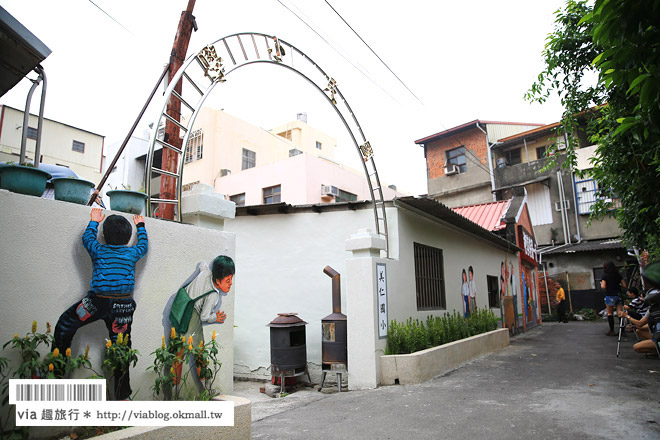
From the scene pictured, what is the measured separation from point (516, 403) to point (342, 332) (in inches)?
112

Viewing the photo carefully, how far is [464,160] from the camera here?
27641mm

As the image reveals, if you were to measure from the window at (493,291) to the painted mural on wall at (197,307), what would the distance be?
11.3 m

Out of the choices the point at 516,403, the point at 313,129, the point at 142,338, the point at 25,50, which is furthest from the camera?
the point at 313,129

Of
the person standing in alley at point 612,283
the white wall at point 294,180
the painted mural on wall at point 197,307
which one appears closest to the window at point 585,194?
the white wall at point 294,180

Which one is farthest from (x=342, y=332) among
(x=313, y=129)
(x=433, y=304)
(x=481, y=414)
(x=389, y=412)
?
(x=313, y=129)

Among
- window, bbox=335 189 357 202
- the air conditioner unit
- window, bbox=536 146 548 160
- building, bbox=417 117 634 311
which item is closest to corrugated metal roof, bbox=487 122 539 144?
building, bbox=417 117 634 311

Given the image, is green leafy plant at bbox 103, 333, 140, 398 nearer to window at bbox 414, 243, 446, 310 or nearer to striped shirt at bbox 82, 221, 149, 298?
striped shirt at bbox 82, 221, 149, 298

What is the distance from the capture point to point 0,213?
3.06m

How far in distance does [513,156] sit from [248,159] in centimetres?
1654

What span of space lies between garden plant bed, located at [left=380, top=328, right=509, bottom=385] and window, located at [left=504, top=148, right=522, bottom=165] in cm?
1968

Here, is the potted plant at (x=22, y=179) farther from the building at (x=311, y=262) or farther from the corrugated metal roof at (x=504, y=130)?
the corrugated metal roof at (x=504, y=130)

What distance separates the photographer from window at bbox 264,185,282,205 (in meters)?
20.6

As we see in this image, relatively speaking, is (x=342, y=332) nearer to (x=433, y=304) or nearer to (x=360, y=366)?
(x=360, y=366)

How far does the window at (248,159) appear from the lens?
934 inches
